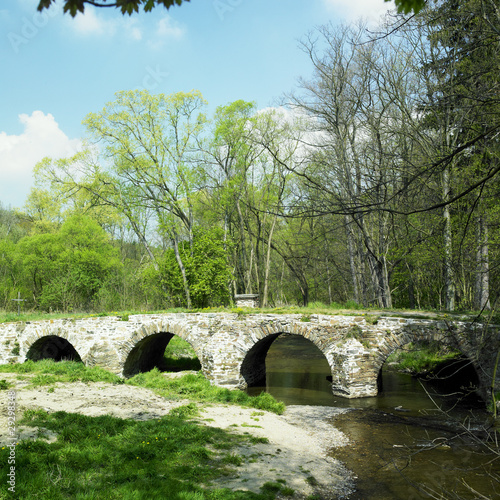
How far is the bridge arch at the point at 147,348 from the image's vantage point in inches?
570

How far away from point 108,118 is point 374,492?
20.9 metres

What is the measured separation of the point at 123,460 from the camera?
6.55 m

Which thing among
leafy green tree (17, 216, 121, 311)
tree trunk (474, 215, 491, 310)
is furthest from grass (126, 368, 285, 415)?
leafy green tree (17, 216, 121, 311)

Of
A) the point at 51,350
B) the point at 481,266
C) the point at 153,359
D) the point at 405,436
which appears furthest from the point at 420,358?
the point at 51,350

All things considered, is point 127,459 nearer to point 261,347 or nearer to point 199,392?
point 199,392

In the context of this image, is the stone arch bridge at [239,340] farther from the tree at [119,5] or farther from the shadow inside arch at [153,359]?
the tree at [119,5]

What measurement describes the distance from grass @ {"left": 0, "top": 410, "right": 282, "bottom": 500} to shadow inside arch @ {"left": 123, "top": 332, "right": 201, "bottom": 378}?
24.2 ft

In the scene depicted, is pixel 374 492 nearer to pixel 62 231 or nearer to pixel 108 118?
pixel 108 118

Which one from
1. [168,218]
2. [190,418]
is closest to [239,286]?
[168,218]

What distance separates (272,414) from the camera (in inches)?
438

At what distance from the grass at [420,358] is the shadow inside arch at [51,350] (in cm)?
1327

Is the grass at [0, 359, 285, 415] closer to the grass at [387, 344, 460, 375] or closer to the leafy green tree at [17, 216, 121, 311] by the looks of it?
the grass at [387, 344, 460, 375]

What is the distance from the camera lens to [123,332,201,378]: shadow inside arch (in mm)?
15652

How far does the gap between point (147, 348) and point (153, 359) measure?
133 cm
